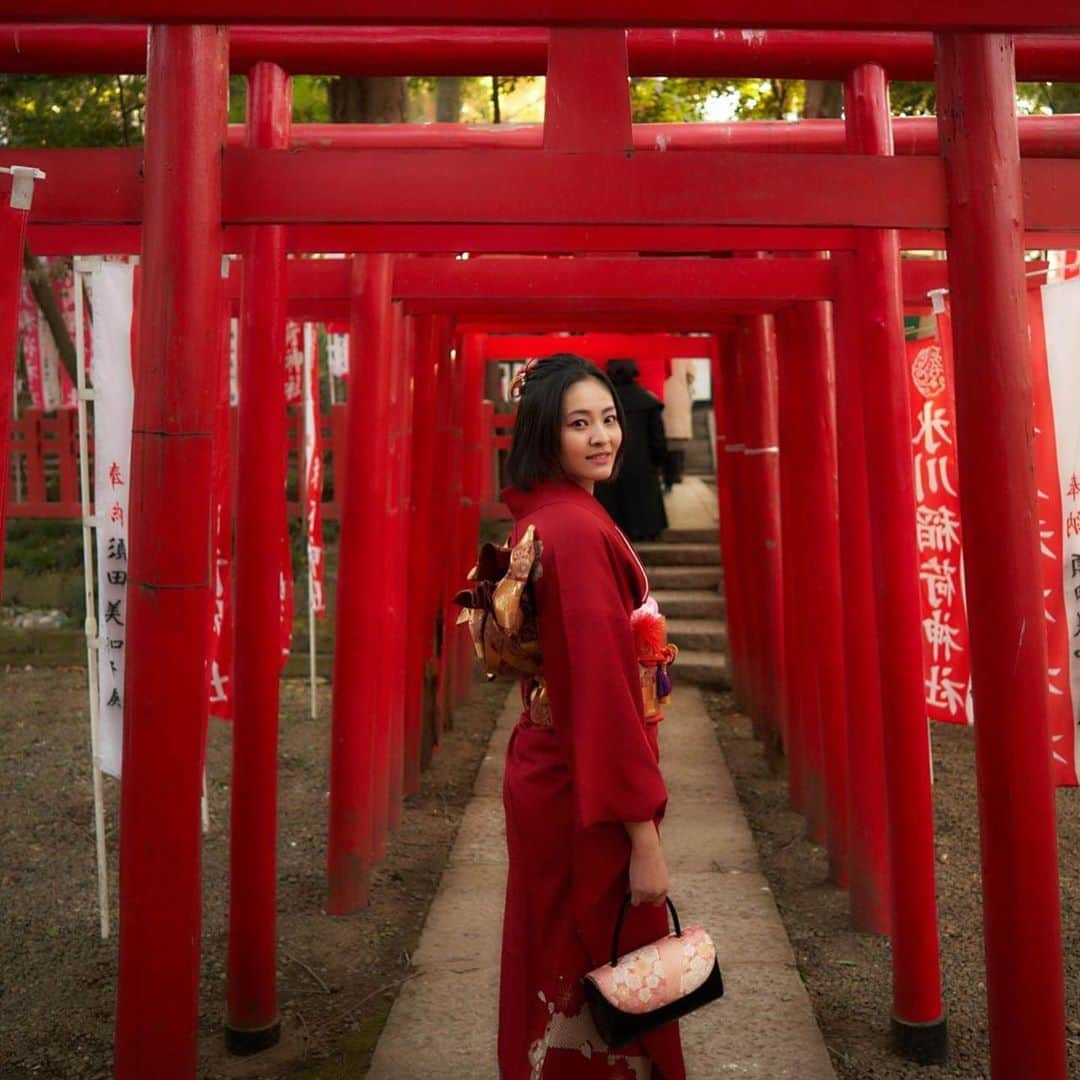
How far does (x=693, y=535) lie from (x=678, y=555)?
614 mm

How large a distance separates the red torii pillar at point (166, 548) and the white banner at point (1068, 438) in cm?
298

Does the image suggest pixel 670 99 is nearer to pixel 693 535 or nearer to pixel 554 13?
pixel 693 535

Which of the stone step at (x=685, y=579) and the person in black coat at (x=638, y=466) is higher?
the person in black coat at (x=638, y=466)

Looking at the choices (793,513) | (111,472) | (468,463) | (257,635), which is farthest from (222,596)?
(468,463)

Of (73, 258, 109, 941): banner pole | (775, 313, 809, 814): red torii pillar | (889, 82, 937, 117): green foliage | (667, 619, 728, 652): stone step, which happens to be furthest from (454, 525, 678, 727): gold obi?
(889, 82, 937, 117): green foliage

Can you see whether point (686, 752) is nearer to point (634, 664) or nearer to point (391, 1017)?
point (391, 1017)

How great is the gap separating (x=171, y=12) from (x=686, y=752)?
5.88 meters

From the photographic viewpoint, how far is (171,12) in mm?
2324

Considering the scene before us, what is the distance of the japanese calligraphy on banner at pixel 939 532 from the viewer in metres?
5.35

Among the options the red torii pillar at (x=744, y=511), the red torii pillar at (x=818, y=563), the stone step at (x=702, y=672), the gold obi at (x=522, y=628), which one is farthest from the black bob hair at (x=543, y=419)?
the stone step at (x=702, y=672)

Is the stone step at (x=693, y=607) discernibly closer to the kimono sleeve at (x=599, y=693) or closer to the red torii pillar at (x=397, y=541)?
the red torii pillar at (x=397, y=541)

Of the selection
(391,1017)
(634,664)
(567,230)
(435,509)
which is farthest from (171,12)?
(435,509)

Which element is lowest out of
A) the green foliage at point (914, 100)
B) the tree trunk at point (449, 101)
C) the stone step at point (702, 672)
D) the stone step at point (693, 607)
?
the stone step at point (702, 672)

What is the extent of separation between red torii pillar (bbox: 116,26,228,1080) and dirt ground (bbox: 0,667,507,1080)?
1269 millimetres
